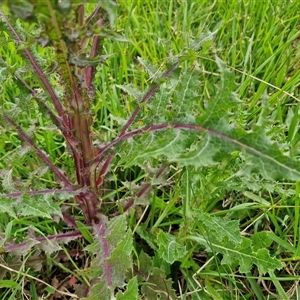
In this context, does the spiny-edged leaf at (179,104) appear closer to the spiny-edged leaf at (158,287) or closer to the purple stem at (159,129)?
the purple stem at (159,129)

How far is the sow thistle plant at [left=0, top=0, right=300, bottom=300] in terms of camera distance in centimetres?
92

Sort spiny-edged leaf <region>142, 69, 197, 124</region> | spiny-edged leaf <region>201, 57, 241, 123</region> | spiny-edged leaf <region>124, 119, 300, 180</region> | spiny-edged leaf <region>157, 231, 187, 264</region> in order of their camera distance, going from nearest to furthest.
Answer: spiny-edged leaf <region>124, 119, 300, 180</region>
spiny-edged leaf <region>201, 57, 241, 123</region>
spiny-edged leaf <region>142, 69, 197, 124</region>
spiny-edged leaf <region>157, 231, 187, 264</region>

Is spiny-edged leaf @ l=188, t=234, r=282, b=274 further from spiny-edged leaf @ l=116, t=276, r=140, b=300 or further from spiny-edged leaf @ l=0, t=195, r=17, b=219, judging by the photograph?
spiny-edged leaf @ l=0, t=195, r=17, b=219

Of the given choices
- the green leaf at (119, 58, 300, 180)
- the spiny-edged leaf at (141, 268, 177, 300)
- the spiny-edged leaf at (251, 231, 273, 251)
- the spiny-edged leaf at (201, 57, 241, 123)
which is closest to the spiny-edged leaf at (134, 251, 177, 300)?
the spiny-edged leaf at (141, 268, 177, 300)

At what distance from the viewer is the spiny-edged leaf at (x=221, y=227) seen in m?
1.26

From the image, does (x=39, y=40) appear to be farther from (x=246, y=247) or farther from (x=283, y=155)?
(x=246, y=247)

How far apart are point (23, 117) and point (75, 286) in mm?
646

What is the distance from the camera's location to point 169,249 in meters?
1.33

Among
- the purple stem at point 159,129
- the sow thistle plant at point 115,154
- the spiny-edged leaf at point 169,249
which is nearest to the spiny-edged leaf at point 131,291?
the sow thistle plant at point 115,154

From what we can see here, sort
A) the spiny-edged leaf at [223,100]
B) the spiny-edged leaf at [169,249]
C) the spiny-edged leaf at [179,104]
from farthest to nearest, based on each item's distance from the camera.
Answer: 1. the spiny-edged leaf at [169,249]
2. the spiny-edged leaf at [179,104]
3. the spiny-edged leaf at [223,100]

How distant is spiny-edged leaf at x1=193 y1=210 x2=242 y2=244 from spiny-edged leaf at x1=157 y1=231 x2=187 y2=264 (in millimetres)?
100

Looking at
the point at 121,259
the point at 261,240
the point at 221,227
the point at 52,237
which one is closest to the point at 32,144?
the point at 52,237

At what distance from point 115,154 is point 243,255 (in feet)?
1.37

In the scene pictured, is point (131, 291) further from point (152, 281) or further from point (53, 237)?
point (53, 237)
